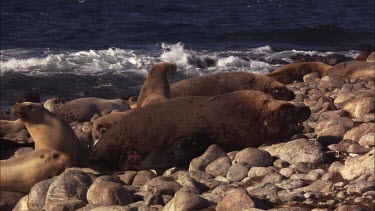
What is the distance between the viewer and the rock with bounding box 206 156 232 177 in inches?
254

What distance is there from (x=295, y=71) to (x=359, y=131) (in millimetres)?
8776

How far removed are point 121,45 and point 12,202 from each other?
21290mm

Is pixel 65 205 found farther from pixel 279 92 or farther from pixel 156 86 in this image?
pixel 279 92

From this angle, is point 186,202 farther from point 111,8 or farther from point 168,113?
point 111,8

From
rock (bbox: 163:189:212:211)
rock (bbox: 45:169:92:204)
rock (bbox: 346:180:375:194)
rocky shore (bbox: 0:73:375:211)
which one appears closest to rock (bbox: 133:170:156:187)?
rocky shore (bbox: 0:73:375:211)

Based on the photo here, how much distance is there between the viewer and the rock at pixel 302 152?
6238 mm

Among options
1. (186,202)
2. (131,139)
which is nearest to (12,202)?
(131,139)

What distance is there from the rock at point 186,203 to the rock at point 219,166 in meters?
1.24

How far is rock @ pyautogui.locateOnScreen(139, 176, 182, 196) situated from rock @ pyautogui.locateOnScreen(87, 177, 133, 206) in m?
0.26

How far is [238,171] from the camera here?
6207 millimetres

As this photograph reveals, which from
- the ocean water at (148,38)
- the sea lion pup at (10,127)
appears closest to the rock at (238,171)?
the sea lion pup at (10,127)

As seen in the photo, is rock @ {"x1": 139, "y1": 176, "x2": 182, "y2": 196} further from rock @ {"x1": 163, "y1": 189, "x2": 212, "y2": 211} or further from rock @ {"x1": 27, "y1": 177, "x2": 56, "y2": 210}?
rock @ {"x1": 27, "y1": 177, "x2": 56, "y2": 210}

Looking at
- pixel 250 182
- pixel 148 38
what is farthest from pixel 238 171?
pixel 148 38

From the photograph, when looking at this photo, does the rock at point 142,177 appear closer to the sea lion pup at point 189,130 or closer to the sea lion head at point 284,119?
the sea lion pup at point 189,130
